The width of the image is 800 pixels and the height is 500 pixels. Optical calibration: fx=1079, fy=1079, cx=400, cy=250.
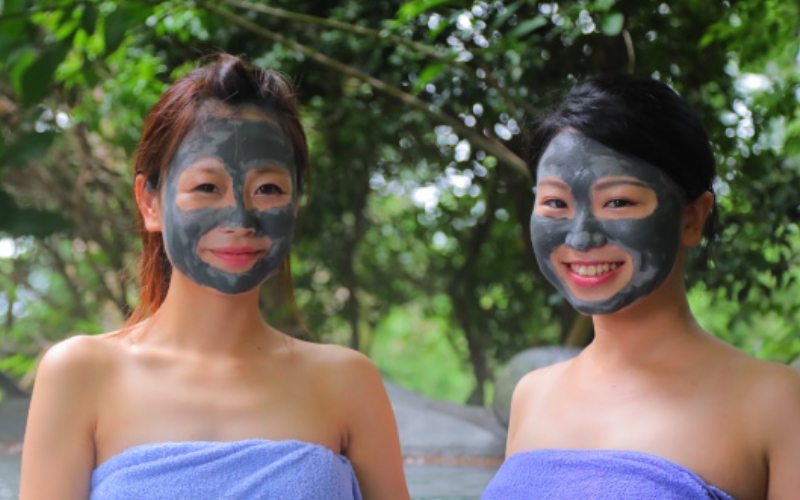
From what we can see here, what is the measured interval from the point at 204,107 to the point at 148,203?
0.18 metres

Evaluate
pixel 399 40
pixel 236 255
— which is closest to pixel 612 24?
pixel 399 40

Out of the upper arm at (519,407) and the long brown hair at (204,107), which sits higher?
the long brown hair at (204,107)

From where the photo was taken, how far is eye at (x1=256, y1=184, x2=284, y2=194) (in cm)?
163

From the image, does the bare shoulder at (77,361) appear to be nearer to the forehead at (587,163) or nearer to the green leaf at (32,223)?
the forehead at (587,163)

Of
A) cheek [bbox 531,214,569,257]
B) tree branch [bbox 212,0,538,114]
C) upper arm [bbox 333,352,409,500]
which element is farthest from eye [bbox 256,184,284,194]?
tree branch [bbox 212,0,538,114]

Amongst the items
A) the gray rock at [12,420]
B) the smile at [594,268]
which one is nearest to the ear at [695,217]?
the smile at [594,268]

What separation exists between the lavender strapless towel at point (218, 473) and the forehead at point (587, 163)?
54 cm

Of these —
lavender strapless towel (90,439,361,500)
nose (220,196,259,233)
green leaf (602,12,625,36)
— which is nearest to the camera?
lavender strapless towel (90,439,361,500)

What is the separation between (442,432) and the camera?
10.1 ft

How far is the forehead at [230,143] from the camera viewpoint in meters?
1.62

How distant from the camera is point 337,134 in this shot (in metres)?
3.99

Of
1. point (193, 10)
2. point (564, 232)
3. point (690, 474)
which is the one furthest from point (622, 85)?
point (193, 10)

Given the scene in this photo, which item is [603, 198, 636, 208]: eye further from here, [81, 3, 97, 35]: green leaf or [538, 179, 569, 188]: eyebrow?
[81, 3, 97, 35]: green leaf

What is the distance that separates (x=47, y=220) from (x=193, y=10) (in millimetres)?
2385
